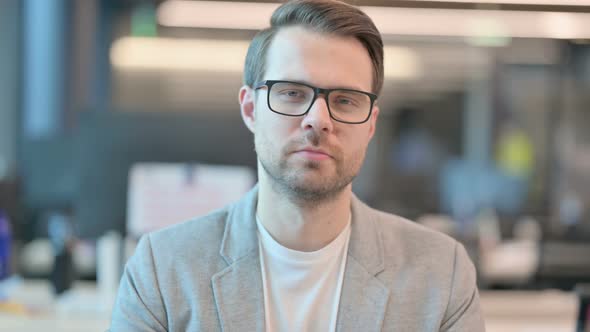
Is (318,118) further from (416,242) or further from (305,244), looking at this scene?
(416,242)

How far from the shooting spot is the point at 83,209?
255 centimetres

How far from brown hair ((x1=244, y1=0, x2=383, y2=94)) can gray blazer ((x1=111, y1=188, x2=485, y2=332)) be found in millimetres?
338

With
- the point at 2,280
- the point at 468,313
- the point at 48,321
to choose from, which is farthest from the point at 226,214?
the point at 2,280

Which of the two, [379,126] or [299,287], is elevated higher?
[299,287]

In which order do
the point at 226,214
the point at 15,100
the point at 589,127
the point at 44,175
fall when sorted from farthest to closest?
the point at 589,127 < the point at 15,100 < the point at 44,175 < the point at 226,214

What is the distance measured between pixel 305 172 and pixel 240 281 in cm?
29

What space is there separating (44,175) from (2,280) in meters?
2.13

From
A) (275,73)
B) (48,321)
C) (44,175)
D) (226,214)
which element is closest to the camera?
(275,73)

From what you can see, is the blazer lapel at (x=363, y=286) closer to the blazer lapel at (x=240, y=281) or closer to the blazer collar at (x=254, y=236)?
the blazer collar at (x=254, y=236)

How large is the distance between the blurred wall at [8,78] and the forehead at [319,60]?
14.8 feet

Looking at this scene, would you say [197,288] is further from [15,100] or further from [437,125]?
[437,125]

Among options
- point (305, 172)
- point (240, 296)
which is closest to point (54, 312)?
point (240, 296)

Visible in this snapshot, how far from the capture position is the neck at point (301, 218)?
4.75 ft

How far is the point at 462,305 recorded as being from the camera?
147 cm
